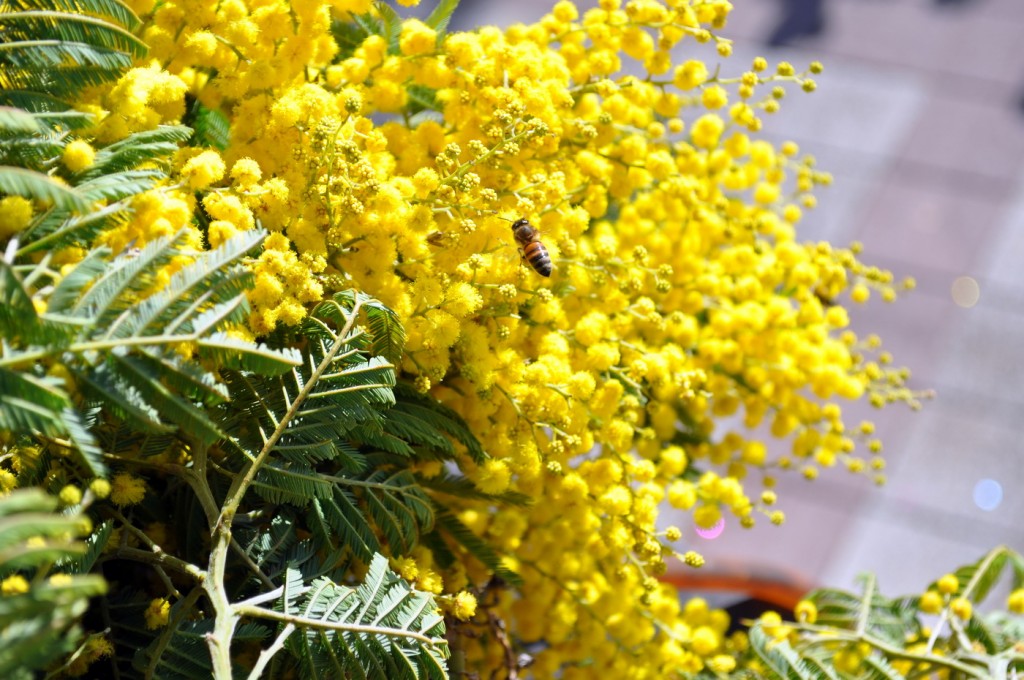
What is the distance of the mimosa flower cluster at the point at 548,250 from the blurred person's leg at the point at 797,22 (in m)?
2.91

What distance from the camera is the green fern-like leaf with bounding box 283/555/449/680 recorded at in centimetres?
78

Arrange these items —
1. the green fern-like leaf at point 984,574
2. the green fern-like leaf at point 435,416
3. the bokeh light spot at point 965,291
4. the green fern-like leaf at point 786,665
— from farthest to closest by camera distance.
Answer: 1. the bokeh light spot at point 965,291
2. the green fern-like leaf at point 984,574
3. the green fern-like leaf at point 786,665
4. the green fern-like leaf at point 435,416

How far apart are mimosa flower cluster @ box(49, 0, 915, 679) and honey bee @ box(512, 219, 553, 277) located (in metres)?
0.01

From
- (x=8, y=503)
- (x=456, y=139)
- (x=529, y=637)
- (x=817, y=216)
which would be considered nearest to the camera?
(x=8, y=503)

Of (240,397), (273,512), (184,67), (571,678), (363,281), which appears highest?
(184,67)

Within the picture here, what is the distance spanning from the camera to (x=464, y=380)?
0.99 m

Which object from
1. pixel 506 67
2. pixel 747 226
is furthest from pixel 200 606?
pixel 747 226

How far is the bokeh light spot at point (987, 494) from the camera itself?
2902 millimetres

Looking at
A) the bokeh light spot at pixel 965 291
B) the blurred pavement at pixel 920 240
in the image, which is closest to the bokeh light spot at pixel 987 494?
the blurred pavement at pixel 920 240

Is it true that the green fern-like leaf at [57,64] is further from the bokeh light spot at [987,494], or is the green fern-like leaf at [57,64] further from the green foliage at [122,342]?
the bokeh light spot at [987,494]

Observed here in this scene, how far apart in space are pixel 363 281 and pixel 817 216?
2.88m

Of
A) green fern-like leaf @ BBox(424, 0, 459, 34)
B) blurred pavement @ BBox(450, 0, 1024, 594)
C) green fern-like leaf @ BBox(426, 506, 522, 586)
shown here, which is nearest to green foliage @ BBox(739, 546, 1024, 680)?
green fern-like leaf @ BBox(426, 506, 522, 586)

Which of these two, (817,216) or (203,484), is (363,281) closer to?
(203,484)

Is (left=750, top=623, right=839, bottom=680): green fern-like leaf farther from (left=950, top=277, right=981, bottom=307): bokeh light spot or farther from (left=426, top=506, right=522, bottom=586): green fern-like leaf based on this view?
(left=950, top=277, right=981, bottom=307): bokeh light spot
